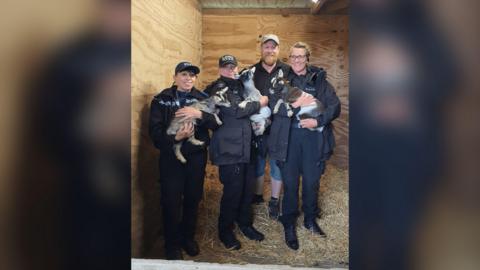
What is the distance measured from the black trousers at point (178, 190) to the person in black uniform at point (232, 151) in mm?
137

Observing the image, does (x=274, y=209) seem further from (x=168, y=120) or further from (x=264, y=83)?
(x=168, y=120)

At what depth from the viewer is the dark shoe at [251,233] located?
273cm

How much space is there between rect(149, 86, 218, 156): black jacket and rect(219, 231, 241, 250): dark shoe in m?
0.63

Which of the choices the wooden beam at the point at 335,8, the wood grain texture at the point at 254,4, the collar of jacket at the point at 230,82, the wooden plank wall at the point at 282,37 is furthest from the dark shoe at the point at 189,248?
the wooden beam at the point at 335,8

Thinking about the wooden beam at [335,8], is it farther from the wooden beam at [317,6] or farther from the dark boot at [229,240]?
the dark boot at [229,240]

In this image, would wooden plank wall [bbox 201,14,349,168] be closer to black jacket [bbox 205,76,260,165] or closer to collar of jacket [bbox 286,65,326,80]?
collar of jacket [bbox 286,65,326,80]

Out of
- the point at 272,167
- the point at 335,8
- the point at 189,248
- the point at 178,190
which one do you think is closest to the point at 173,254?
the point at 189,248

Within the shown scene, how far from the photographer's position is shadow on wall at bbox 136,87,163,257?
241cm

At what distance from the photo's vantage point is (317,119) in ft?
8.20

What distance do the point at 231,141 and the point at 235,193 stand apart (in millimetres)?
337

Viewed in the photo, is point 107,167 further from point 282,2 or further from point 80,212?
point 282,2

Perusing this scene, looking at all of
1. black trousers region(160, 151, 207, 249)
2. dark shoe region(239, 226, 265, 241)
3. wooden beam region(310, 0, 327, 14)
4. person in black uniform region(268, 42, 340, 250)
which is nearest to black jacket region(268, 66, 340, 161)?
person in black uniform region(268, 42, 340, 250)

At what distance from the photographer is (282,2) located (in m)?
3.88

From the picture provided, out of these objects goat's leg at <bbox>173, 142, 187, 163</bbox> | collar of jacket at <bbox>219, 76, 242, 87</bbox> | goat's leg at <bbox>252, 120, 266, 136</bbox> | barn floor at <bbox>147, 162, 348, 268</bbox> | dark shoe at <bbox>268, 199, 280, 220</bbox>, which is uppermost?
collar of jacket at <bbox>219, 76, 242, 87</bbox>
